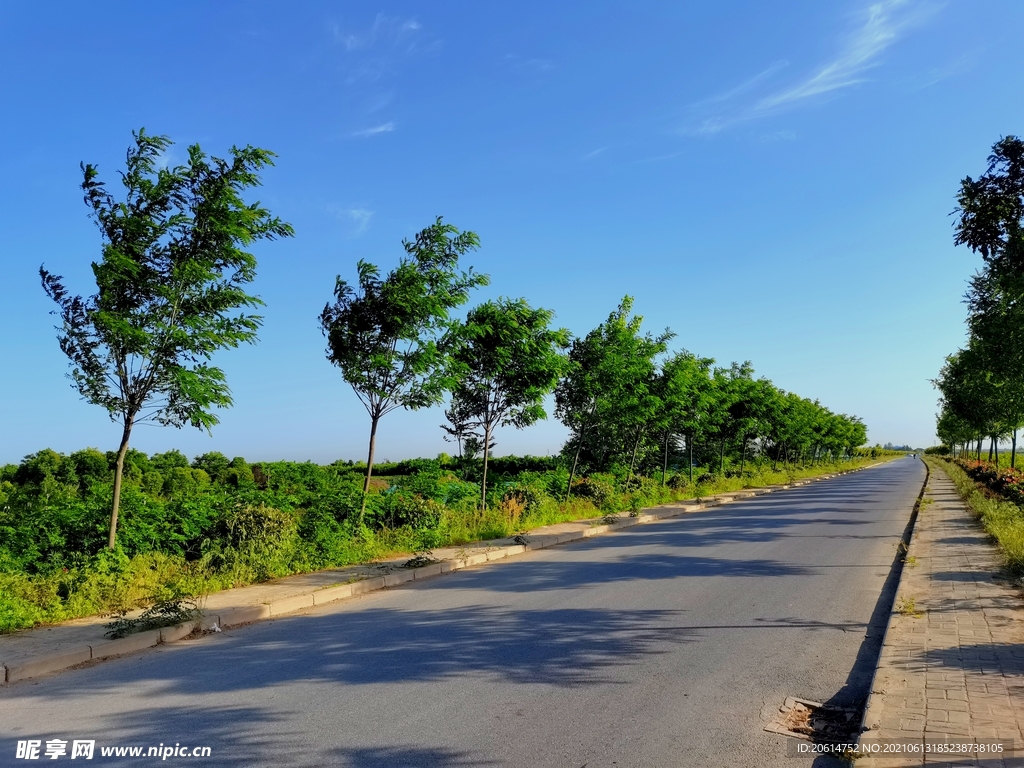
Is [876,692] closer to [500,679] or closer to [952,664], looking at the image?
[952,664]

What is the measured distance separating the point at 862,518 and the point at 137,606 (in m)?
18.9

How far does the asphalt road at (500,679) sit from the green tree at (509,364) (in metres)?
7.33

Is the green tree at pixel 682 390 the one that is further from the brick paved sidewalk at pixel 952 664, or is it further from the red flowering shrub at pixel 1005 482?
the brick paved sidewalk at pixel 952 664

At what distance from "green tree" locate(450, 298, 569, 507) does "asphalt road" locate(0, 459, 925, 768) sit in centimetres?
733

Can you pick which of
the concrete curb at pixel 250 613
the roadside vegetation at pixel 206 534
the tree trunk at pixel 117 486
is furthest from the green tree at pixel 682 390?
the tree trunk at pixel 117 486

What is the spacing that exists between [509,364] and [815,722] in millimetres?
12872

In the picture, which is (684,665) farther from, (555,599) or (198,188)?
(198,188)

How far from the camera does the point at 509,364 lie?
17344mm

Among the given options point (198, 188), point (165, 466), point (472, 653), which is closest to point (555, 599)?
point (472, 653)

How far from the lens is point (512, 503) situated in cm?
1845

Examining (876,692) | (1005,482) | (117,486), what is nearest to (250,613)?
(117,486)

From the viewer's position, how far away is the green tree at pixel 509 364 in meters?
16.9

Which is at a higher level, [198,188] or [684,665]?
[198,188]

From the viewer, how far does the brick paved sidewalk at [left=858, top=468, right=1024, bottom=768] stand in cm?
441
